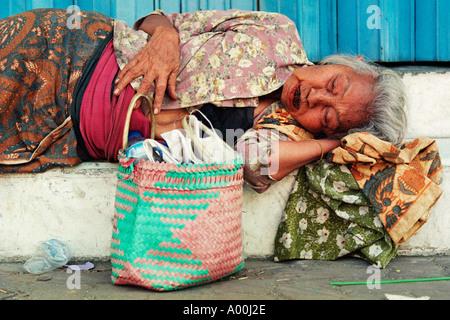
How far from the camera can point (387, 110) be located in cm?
269

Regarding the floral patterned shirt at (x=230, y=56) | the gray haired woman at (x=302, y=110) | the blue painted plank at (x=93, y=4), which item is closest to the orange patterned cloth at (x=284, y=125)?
the gray haired woman at (x=302, y=110)

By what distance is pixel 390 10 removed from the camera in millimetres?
3564

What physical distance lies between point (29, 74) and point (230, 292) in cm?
157

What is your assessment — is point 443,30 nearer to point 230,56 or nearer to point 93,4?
point 230,56

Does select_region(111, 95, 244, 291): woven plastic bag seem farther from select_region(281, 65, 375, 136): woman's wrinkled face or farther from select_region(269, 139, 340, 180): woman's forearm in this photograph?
select_region(281, 65, 375, 136): woman's wrinkled face

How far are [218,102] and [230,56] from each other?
0.91 feet

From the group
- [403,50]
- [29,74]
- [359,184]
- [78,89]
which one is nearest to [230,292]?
[359,184]

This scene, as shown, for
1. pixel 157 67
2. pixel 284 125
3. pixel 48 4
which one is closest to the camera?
pixel 157 67

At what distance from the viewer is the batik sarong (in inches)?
104

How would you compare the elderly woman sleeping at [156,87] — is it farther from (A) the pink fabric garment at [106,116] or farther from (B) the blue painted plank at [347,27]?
(B) the blue painted plank at [347,27]

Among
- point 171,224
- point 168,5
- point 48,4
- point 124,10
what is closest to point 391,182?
point 171,224

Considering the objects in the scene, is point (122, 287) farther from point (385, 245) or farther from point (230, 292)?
point (385, 245)

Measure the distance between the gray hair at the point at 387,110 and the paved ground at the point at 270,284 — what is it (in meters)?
0.68

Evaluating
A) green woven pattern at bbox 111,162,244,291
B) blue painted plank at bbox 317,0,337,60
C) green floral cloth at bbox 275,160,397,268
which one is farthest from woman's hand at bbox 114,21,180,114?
blue painted plank at bbox 317,0,337,60
